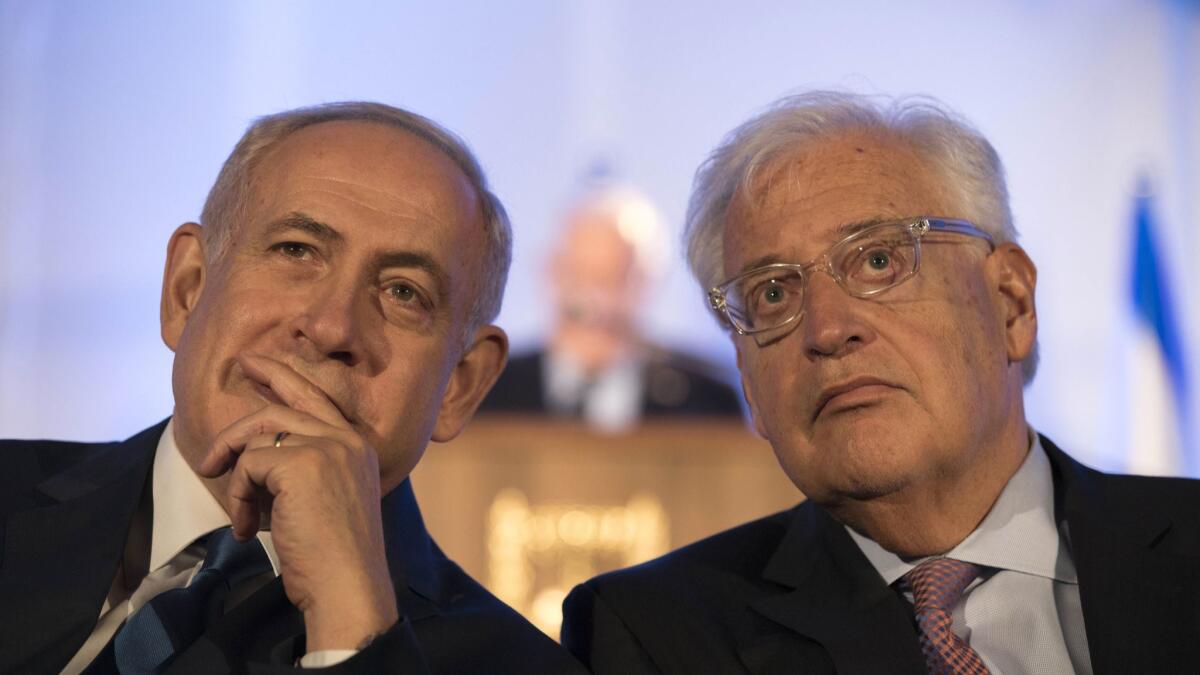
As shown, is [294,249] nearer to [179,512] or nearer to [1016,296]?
[179,512]

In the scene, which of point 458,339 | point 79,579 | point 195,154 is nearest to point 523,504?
point 458,339

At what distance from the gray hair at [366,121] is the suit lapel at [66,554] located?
392mm

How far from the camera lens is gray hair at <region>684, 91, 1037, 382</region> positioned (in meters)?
2.23

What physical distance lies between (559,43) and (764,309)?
5.54m

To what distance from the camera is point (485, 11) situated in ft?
23.7

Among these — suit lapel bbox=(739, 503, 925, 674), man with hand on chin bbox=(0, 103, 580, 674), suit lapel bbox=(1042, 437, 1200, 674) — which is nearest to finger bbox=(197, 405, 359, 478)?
man with hand on chin bbox=(0, 103, 580, 674)

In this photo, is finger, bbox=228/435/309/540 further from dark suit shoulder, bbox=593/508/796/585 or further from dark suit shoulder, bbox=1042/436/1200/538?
dark suit shoulder, bbox=1042/436/1200/538

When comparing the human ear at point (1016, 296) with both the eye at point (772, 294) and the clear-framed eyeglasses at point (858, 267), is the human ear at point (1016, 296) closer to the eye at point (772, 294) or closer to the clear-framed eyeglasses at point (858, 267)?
the clear-framed eyeglasses at point (858, 267)

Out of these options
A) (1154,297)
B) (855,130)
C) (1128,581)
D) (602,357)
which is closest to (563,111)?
(602,357)

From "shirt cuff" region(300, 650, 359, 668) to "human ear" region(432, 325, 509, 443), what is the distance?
64 centimetres

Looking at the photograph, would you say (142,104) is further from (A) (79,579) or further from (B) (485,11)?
(A) (79,579)

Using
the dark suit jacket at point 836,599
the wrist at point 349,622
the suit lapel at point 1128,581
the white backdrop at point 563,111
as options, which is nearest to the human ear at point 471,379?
the dark suit jacket at point 836,599

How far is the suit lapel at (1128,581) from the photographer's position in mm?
1843

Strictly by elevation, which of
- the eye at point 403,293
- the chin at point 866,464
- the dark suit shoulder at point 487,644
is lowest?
the dark suit shoulder at point 487,644
